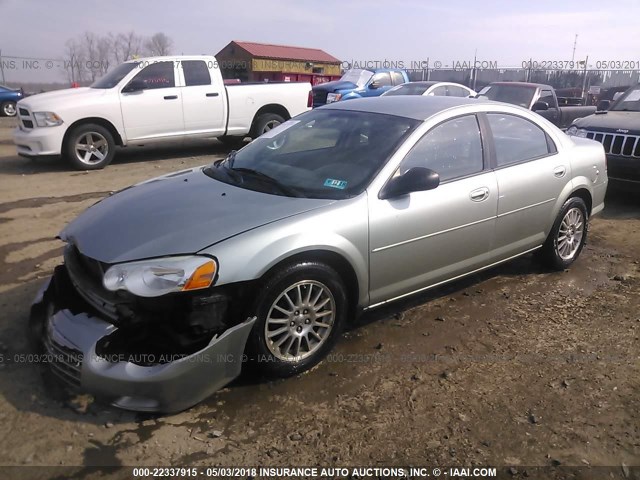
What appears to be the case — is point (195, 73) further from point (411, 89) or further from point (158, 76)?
point (411, 89)

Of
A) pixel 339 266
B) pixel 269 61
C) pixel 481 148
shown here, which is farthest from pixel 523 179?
pixel 269 61

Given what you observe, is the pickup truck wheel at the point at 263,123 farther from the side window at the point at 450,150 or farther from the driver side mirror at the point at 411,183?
the driver side mirror at the point at 411,183

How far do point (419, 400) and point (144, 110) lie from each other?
7.83 meters

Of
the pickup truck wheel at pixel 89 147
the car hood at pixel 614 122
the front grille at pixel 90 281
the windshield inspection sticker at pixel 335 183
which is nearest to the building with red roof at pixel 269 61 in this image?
the pickup truck wheel at pixel 89 147

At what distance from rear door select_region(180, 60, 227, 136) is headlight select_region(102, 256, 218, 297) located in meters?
7.42

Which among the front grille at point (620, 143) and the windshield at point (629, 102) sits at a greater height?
the windshield at point (629, 102)

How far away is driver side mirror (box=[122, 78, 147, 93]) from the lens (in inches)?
354

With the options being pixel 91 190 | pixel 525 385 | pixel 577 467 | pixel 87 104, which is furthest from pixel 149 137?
pixel 577 467

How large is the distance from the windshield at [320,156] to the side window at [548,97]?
8.93 metres

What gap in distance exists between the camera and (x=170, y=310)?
2.64m

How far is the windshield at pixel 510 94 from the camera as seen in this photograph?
11.4 m

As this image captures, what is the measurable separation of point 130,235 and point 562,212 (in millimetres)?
3645

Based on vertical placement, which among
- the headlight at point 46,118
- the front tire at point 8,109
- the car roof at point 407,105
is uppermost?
the car roof at point 407,105

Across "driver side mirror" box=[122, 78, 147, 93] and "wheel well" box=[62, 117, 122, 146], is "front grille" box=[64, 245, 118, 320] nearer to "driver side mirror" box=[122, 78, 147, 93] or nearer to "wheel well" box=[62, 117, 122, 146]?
"wheel well" box=[62, 117, 122, 146]
